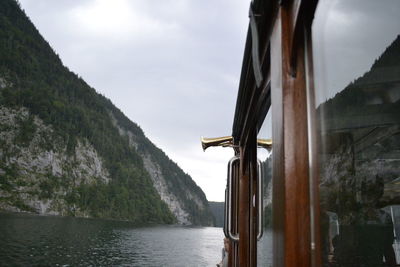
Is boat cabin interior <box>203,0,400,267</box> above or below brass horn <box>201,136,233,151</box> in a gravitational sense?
below

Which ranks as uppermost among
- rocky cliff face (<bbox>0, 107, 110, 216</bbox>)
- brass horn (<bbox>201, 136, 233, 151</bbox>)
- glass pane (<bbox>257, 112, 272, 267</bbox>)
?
rocky cliff face (<bbox>0, 107, 110, 216</bbox>)

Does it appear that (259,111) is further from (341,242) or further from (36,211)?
(36,211)

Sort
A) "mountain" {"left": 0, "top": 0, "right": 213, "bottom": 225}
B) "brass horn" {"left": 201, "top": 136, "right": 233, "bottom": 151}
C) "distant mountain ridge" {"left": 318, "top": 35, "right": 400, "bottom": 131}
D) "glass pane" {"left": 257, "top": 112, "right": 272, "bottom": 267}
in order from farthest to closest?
"mountain" {"left": 0, "top": 0, "right": 213, "bottom": 225} < "brass horn" {"left": 201, "top": 136, "right": 233, "bottom": 151} < "glass pane" {"left": 257, "top": 112, "right": 272, "bottom": 267} < "distant mountain ridge" {"left": 318, "top": 35, "right": 400, "bottom": 131}

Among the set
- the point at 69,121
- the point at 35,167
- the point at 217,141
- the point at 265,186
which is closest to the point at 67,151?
the point at 35,167

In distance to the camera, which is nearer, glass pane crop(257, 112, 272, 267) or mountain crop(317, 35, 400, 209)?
mountain crop(317, 35, 400, 209)

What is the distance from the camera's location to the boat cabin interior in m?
Result: 0.69


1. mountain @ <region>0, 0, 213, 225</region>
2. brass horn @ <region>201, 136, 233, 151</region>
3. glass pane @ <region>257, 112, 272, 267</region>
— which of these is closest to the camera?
glass pane @ <region>257, 112, 272, 267</region>

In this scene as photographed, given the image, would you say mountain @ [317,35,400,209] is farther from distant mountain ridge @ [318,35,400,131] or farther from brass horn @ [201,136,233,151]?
brass horn @ [201,136,233,151]

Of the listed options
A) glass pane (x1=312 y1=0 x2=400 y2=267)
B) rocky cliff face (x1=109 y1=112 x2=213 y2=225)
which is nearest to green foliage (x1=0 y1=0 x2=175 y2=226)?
rocky cliff face (x1=109 y1=112 x2=213 y2=225)

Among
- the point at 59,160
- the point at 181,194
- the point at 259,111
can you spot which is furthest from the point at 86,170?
the point at 259,111

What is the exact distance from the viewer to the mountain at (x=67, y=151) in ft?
256

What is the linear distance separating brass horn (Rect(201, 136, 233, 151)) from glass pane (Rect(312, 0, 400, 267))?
3046mm

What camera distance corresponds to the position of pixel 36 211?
7450cm

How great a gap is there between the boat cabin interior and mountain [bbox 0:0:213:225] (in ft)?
253
